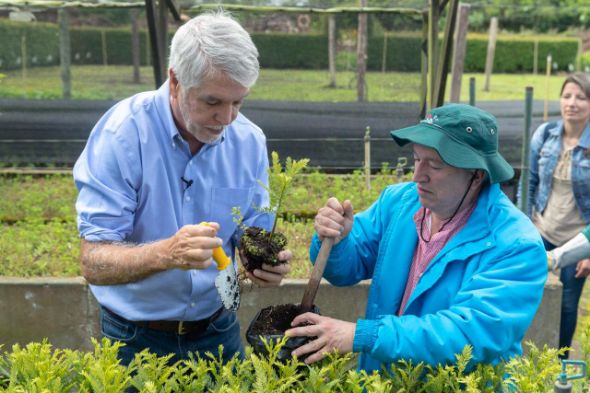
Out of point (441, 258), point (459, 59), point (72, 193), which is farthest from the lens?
point (459, 59)

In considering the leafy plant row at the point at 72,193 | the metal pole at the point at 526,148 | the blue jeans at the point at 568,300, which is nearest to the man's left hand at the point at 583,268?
the blue jeans at the point at 568,300

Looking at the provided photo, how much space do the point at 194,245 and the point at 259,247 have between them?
0.42 m

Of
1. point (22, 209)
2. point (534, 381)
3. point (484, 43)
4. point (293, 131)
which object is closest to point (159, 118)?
point (534, 381)

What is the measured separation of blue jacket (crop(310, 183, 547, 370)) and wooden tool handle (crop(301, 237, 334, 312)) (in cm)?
13

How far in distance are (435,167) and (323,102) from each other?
5.40m

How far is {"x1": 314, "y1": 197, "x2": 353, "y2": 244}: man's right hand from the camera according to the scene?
242 centimetres

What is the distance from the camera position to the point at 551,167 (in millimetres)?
4781

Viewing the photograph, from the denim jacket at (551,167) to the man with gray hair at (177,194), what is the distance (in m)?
2.59

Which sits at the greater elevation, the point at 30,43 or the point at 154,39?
the point at 154,39

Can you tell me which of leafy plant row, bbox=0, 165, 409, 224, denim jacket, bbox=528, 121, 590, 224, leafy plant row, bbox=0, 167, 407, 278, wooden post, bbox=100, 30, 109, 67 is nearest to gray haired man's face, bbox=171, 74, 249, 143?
leafy plant row, bbox=0, 167, 407, 278

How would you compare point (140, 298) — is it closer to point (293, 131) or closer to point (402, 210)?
point (402, 210)

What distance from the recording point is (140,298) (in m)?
2.65

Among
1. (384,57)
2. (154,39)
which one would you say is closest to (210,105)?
(154,39)

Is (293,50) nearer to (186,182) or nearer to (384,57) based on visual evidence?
(384,57)
